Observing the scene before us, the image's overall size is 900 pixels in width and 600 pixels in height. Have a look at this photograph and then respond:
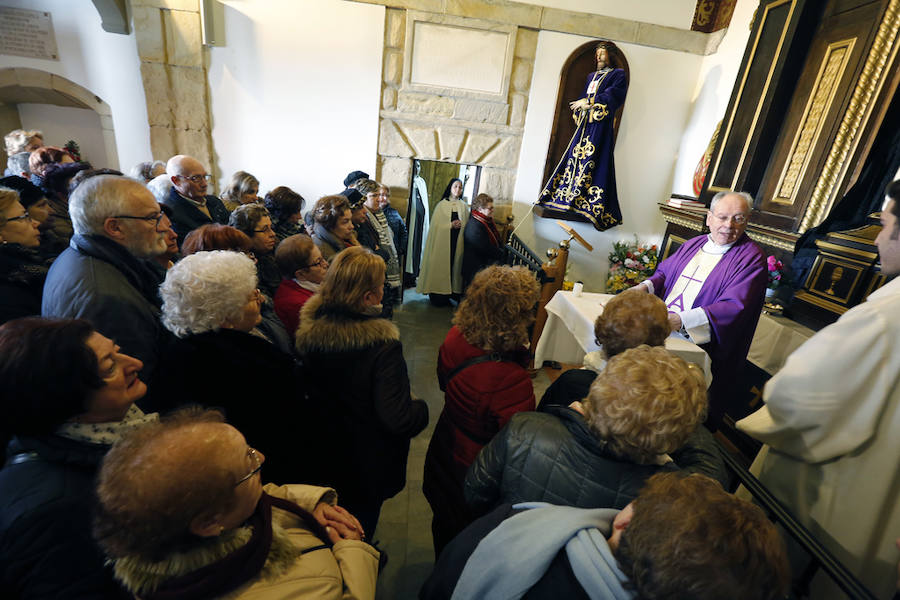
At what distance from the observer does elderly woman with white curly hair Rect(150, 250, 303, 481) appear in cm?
135

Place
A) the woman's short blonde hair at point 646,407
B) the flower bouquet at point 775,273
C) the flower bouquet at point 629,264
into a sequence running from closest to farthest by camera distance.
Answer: the woman's short blonde hair at point 646,407 < the flower bouquet at point 775,273 < the flower bouquet at point 629,264

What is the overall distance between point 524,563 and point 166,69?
21.0ft

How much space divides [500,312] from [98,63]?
625 centimetres

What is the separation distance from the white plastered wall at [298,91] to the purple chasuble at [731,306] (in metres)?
4.30

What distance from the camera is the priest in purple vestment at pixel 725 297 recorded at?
2639 millimetres

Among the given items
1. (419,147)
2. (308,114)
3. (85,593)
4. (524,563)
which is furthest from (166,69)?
(524,563)

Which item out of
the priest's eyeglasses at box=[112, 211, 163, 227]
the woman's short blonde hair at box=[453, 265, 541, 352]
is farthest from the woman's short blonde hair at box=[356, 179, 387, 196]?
the woman's short blonde hair at box=[453, 265, 541, 352]

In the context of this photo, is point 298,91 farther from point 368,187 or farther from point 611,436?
point 611,436

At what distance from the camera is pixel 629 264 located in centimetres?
543

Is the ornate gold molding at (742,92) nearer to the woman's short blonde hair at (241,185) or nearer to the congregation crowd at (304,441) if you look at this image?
the congregation crowd at (304,441)

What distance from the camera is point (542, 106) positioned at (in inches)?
213

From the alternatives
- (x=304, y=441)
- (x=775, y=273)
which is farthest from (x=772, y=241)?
(x=304, y=441)

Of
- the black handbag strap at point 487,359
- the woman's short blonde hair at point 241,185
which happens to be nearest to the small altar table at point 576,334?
the black handbag strap at point 487,359

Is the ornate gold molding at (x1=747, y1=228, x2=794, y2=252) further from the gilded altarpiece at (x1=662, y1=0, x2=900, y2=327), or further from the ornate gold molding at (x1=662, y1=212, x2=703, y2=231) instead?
the ornate gold molding at (x1=662, y1=212, x2=703, y2=231)
